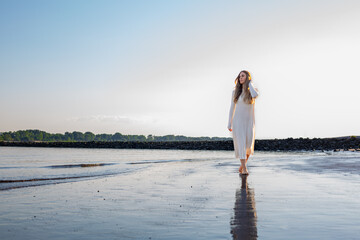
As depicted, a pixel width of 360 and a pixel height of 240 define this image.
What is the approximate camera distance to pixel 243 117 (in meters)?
10.4

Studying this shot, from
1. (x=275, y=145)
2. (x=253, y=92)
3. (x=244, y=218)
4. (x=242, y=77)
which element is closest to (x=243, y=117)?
(x=253, y=92)

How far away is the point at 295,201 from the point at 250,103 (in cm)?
516

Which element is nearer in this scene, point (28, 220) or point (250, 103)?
point (28, 220)

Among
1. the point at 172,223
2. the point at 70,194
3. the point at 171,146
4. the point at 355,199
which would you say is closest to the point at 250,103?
the point at 355,199

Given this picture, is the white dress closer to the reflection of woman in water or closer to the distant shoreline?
the reflection of woman in water

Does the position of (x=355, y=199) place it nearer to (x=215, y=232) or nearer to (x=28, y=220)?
(x=215, y=232)

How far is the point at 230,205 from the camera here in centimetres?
521

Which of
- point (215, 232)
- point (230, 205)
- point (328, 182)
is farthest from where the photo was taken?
point (328, 182)

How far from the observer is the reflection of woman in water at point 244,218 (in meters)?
3.53

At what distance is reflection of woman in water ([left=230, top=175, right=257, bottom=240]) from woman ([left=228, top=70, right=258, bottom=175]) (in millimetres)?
3945

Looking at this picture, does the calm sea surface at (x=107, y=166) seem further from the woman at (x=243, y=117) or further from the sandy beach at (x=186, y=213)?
the sandy beach at (x=186, y=213)

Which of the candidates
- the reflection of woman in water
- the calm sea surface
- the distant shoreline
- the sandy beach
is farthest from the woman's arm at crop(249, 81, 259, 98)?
the distant shoreline

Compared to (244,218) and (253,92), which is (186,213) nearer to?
(244,218)

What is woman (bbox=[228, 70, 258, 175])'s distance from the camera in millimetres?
10250
